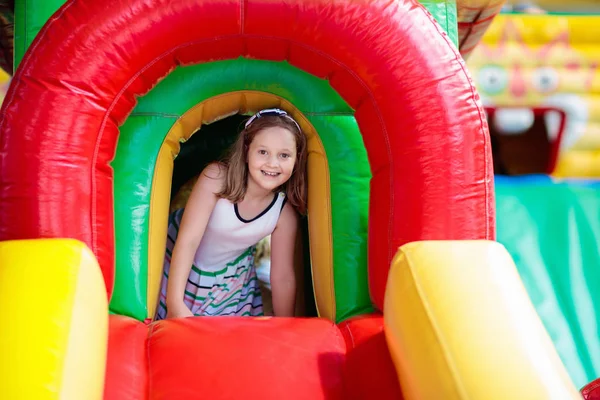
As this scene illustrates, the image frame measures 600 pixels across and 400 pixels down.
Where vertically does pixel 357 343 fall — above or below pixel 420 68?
below

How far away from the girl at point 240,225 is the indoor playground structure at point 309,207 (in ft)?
0.28

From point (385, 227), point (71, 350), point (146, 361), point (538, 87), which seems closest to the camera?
point (71, 350)

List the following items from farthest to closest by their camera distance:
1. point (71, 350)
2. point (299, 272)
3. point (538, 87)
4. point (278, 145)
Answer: point (538, 87), point (299, 272), point (278, 145), point (71, 350)

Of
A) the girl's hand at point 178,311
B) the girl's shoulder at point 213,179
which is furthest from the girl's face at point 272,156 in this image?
the girl's hand at point 178,311

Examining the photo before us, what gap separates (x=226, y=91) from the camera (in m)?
1.69

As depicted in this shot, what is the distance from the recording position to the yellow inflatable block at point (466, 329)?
1004mm

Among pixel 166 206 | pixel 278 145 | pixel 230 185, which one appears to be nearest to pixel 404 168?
pixel 278 145

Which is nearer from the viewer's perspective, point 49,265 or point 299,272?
point 49,265

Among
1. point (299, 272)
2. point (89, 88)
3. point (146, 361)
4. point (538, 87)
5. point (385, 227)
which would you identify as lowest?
point (146, 361)

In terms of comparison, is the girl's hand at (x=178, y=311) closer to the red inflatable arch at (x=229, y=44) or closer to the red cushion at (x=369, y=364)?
the red inflatable arch at (x=229, y=44)

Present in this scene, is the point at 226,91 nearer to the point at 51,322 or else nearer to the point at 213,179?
the point at 213,179

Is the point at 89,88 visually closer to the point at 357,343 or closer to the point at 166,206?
the point at 166,206

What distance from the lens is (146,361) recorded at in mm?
1327

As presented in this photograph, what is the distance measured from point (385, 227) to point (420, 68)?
0.35 meters
